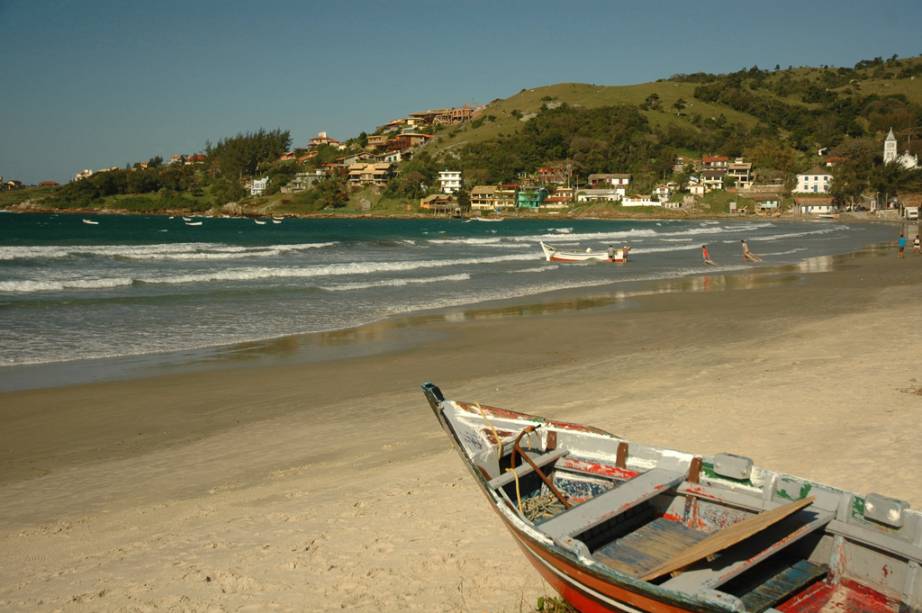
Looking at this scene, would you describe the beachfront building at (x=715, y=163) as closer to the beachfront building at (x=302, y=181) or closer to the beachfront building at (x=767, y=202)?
the beachfront building at (x=767, y=202)

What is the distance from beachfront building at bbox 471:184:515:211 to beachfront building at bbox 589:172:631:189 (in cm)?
1699

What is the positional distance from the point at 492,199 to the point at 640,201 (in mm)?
27709

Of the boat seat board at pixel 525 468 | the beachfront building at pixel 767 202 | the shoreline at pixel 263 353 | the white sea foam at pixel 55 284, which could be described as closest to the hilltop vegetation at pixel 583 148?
the beachfront building at pixel 767 202

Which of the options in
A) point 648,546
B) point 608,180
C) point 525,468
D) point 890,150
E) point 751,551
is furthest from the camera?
point 608,180

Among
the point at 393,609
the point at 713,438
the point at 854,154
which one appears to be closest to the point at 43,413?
the point at 393,609

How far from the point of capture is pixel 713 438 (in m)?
8.20

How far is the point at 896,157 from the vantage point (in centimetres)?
12581

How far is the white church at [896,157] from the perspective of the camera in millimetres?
120688

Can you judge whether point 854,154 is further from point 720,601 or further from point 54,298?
point 720,601

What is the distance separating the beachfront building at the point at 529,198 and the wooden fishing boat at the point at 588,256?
330 ft

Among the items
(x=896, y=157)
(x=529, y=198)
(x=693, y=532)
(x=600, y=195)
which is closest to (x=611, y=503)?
(x=693, y=532)

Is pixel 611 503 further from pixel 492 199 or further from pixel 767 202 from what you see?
pixel 492 199

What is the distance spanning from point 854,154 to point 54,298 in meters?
138

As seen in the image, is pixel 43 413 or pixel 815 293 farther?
pixel 815 293
